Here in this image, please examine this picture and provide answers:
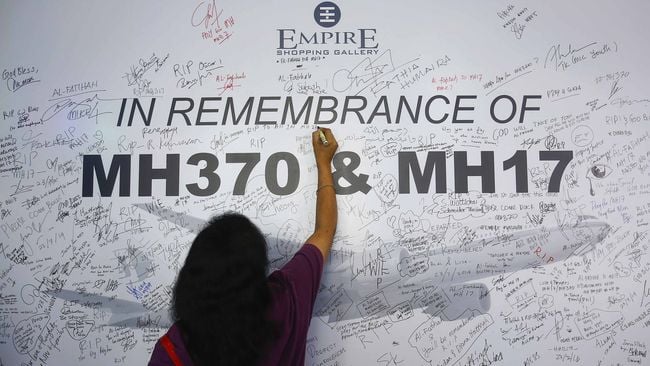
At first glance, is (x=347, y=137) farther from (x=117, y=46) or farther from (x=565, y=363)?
(x=565, y=363)

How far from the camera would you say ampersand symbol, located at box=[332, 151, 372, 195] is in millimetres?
2076

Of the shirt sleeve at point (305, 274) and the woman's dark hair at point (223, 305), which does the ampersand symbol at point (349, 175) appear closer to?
the shirt sleeve at point (305, 274)

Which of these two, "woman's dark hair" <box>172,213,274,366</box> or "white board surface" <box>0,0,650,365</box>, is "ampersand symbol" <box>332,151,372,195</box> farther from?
"woman's dark hair" <box>172,213,274,366</box>

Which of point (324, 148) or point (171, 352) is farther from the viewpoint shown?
point (324, 148)

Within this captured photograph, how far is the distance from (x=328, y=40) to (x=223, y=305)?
1451mm

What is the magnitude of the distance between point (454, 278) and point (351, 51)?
125cm

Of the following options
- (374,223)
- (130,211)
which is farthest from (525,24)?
(130,211)

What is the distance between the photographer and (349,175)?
2.08 metres

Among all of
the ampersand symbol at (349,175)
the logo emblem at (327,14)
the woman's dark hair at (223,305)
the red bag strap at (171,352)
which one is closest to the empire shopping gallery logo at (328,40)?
the logo emblem at (327,14)

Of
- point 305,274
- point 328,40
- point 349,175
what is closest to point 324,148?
point 349,175

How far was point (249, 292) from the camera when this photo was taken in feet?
4.09

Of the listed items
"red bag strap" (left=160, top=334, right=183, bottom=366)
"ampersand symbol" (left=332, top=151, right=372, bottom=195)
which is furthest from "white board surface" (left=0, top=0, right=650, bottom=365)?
"red bag strap" (left=160, top=334, right=183, bottom=366)

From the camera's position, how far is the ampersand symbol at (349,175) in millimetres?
2076
